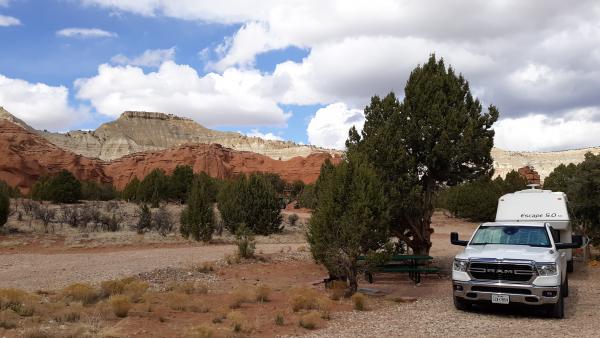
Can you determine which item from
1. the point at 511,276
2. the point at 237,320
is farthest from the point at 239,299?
the point at 511,276

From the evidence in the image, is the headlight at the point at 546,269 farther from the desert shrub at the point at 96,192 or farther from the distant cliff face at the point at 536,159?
the distant cliff face at the point at 536,159

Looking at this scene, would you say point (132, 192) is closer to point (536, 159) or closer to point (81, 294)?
point (81, 294)

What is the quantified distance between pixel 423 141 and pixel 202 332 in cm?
982

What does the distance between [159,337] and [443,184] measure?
11575mm

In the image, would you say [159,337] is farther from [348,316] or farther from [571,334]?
[571,334]

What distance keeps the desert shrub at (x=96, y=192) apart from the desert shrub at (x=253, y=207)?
1290 inches

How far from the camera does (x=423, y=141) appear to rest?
1583 cm

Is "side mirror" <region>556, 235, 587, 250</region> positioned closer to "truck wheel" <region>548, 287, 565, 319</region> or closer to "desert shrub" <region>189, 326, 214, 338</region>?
"truck wheel" <region>548, 287, 565, 319</region>

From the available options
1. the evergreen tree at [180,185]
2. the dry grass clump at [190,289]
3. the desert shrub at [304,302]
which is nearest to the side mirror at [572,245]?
the desert shrub at [304,302]

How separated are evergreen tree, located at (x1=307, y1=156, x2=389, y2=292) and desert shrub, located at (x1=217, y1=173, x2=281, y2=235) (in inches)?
768

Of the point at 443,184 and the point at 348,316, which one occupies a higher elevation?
the point at 443,184

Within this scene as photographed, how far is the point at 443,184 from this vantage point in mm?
17344

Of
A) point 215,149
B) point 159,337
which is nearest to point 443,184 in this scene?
point 159,337

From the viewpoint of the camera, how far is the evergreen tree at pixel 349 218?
39.1ft
